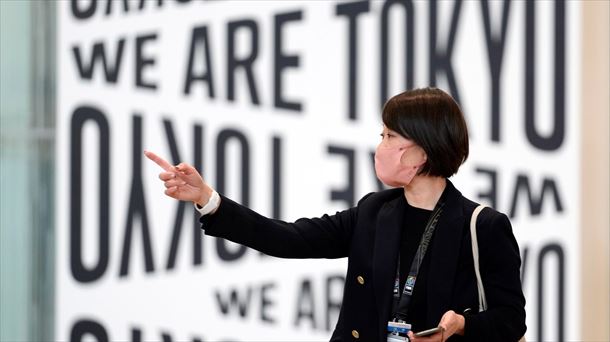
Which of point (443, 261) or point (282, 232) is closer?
point (443, 261)

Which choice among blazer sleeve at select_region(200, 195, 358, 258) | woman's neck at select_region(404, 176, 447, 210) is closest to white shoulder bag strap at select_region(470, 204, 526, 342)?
woman's neck at select_region(404, 176, 447, 210)

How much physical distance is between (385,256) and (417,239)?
0.28 feet

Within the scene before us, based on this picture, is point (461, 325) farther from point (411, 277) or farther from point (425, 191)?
point (425, 191)

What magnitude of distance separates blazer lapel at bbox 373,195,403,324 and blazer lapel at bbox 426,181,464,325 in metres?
0.08

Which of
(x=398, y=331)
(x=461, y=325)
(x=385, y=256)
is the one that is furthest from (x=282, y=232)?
(x=461, y=325)

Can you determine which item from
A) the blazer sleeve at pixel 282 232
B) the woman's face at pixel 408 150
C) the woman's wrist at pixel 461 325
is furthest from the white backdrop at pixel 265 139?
the woman's wrist at pixel 461 325

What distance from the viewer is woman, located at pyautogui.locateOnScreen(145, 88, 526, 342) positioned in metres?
2.21

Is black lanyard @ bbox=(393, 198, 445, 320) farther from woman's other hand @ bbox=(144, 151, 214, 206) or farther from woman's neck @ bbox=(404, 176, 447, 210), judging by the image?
woman's other hand @ bbox=(144, 151, 214, 206)

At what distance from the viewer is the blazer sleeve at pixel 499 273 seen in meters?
2.22

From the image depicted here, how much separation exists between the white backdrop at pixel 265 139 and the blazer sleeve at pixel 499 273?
1.77m

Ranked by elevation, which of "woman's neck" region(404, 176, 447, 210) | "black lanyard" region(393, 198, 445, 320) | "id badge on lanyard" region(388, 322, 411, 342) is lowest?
"id badge on lanyard" region(388, 322, 411, 342)

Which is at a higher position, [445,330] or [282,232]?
[282,232]

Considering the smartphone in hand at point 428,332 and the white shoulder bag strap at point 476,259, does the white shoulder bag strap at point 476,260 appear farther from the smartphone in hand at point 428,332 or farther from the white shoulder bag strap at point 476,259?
the smartphone in hand at point 428,332

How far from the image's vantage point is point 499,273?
2229 millimetres
